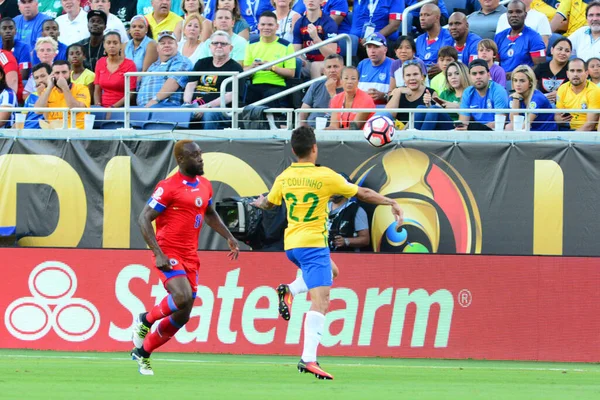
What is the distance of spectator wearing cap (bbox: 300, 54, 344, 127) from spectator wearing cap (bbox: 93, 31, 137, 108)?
9.80ft

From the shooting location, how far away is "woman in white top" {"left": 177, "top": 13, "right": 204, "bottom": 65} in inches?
706

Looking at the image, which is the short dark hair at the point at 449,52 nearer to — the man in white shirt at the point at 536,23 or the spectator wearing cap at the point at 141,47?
the man in white shirt at the point at 536,23

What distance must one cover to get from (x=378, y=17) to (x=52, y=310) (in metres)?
7.48

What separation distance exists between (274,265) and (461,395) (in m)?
5.96

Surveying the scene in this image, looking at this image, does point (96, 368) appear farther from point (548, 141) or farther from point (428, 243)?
point (548, 141)

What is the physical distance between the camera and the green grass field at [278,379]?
8688 mm

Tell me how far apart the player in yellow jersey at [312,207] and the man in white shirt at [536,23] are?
306 inches

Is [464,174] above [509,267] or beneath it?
above

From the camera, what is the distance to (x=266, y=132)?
51.7ft

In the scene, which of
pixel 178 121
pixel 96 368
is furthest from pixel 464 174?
pixel 96 368

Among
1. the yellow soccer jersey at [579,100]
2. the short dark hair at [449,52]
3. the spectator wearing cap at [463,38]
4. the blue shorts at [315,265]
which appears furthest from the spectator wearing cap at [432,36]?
the blue shorts at [315,265]

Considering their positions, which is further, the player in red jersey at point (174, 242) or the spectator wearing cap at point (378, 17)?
the spectator wearing cap at point (378, 17)

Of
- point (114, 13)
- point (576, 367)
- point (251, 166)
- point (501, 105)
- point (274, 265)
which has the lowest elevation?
point (576, 367)

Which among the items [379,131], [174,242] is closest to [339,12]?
[379,131]
